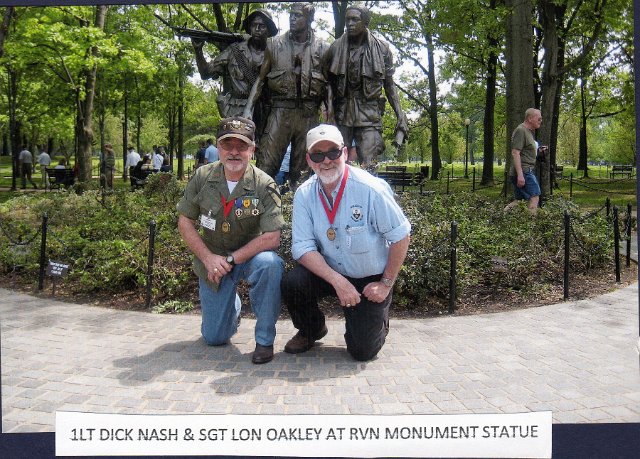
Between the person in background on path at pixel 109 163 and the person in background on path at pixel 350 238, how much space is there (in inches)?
272

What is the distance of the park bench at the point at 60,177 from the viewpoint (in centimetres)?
1052

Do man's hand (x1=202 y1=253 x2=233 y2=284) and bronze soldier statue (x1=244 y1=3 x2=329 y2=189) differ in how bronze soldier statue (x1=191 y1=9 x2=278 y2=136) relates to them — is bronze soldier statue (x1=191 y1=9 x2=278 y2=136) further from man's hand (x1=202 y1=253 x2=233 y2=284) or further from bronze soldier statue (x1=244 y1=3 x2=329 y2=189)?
man's hand (x1=202 y1=253 x2=233 y2=284)

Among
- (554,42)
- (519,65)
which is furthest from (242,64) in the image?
(554,42)

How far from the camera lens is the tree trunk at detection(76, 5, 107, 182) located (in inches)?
308

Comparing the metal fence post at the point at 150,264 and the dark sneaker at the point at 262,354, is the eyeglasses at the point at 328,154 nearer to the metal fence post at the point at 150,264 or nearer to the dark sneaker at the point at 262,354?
the dark sneaker at the point at 262,354

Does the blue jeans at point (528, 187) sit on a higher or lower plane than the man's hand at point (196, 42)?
lower

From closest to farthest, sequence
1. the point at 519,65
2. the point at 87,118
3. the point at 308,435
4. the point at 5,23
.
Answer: the point at 308,435 → the point at 5,23 → the point at 87,118 → the point at 519,65

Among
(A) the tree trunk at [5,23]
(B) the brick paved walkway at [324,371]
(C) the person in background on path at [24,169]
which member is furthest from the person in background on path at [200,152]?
(B) the brick paved walkway at [324,371]

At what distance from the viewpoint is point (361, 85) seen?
19.4ft

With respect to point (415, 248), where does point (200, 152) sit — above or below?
above

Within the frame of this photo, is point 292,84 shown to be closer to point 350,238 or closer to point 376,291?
point 350,238

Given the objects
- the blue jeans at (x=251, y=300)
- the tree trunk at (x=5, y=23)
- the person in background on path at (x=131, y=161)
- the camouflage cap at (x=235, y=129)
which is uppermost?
the tree trunk at (x=5, y=23)

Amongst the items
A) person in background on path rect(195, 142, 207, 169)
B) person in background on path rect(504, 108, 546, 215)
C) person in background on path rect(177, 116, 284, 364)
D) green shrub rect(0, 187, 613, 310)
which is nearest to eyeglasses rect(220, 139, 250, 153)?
person in background on path rect(177, 116, 284, 364)

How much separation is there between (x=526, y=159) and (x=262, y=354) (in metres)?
5.61
